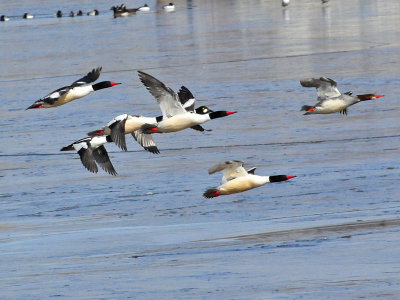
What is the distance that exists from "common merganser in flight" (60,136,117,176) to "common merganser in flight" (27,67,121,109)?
68cm

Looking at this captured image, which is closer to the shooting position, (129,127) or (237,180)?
(237,180)

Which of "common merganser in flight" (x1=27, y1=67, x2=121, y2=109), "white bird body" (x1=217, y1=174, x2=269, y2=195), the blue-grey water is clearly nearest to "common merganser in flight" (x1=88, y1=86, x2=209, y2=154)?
"common merganser in flight" (x1=27, y1=67, x2=121, y2=109)

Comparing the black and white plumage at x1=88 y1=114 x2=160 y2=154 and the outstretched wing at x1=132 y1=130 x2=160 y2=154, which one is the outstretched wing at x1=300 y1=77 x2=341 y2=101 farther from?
the black and white plumage at x1=88 y1=114 x2=160 y2=154

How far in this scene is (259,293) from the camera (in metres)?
12.9

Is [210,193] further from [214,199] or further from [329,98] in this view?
[329,98]

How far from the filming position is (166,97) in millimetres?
15617

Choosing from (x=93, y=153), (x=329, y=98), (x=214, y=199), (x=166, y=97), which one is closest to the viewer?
(x=166, y=97)

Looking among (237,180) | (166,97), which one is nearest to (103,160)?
(166,97)

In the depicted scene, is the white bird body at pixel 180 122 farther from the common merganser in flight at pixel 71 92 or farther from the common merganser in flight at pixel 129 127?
the common merganser in flight at pixel 71 92

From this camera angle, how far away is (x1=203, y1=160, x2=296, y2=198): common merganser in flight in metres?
14.5

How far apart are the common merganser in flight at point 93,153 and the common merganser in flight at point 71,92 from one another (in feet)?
2.22

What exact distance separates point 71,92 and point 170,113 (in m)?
1.74

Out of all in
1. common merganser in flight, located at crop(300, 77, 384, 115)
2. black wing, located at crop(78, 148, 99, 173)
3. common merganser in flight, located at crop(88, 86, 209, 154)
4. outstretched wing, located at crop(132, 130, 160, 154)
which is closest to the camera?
common merganser in flight, located at crop(88, 86, 209, 154)

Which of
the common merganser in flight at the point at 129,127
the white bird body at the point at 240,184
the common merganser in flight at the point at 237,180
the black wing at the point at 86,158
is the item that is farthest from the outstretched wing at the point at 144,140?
the white bird body at the point at 240,184
